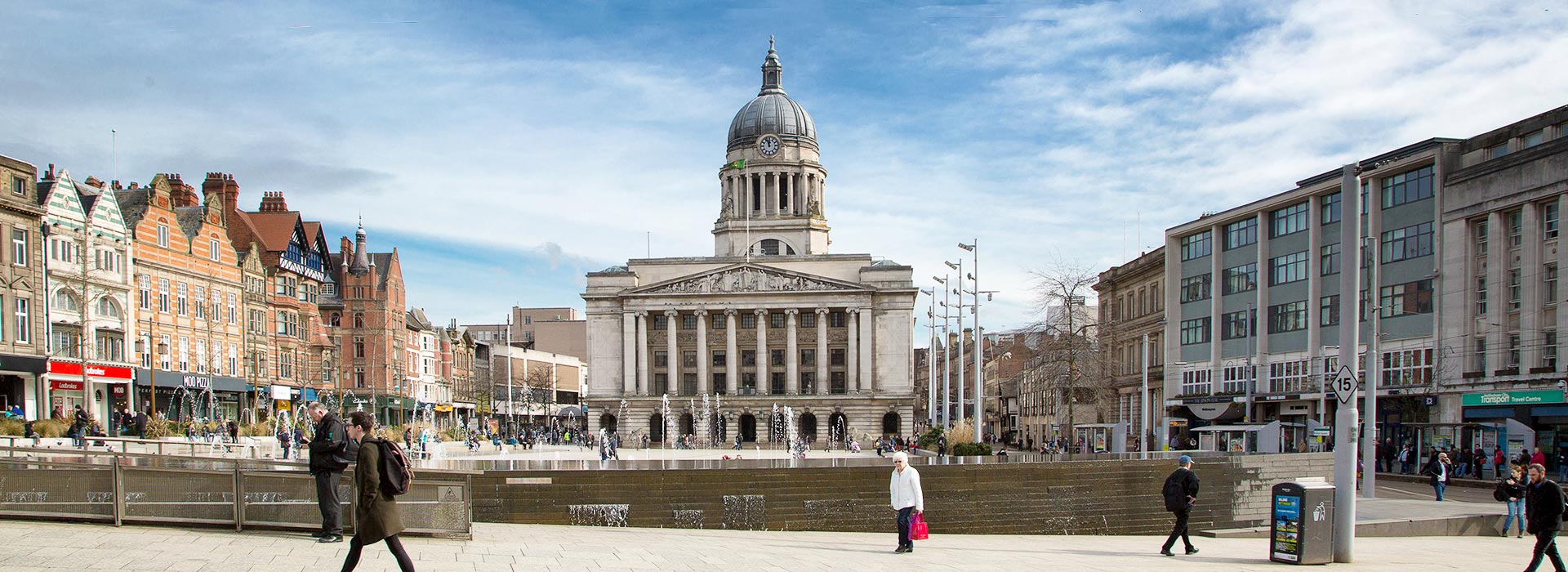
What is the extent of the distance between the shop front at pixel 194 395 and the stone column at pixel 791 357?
5543cm

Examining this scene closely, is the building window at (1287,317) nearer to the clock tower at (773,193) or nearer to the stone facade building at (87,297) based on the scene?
the stone facade building at (87,297)

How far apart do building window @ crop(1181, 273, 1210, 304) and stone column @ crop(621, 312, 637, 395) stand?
59588mm

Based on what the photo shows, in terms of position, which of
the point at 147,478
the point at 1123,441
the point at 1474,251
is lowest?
the point at 1123,441

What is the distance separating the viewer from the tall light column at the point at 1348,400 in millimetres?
18641

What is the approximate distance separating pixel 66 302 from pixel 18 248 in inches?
215

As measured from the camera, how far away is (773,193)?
137875 millimetres

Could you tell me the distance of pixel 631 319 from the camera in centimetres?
11906

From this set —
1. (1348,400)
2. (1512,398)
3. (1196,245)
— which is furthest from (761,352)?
(1348,400)

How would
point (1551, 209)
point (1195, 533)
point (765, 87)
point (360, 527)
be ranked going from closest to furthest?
point (360, 527) < point (1195, 533) < point (1551, 209) < point (765, 87)

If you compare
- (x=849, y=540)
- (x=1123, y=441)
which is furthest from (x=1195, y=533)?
(x=1123, y=441)

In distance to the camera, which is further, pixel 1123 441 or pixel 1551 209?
pixel 1123 441

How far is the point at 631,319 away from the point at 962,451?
74069 millimetres

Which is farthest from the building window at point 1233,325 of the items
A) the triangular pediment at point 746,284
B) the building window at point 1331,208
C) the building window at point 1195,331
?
the triangular pediment at point 746,284

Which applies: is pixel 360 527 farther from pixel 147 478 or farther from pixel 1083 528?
pixel 1083 528
